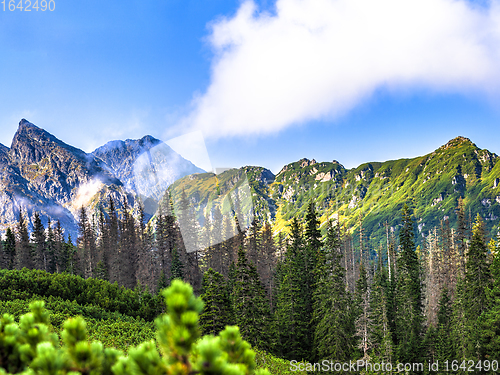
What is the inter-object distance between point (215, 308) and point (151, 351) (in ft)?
66.9

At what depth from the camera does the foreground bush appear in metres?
1.81

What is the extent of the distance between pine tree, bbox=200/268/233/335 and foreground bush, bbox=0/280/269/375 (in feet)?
61.4

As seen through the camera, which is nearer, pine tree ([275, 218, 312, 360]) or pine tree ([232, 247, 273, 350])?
pine tree ([232, 247, 273, 350])

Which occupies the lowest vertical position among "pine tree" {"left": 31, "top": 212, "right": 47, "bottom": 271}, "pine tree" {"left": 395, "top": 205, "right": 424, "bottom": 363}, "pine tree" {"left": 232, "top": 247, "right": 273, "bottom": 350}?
"pine tree" {"left": 395, "top": 205, "right": 424, "bottom": 363}

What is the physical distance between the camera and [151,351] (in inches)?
79.7

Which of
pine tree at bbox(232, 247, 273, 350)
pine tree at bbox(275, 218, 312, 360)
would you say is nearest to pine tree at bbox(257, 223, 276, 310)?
pine tree at bbox(275, 218, 312, 360)

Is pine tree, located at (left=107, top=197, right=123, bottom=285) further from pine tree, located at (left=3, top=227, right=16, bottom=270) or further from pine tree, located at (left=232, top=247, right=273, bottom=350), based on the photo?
pine tree, located at (left=232, top=247, right=273, bottom=350)

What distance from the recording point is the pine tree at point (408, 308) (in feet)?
113

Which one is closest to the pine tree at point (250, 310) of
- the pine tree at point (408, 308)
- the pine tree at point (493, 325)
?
the pine tree at point (493, 325)

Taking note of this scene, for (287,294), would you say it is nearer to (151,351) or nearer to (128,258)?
(128,258)

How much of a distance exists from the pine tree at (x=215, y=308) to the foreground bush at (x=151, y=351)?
1870cm

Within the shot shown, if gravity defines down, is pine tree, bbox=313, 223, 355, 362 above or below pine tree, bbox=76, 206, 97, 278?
below

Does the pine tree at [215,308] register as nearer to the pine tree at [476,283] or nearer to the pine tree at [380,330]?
the pine tree at [380,330]

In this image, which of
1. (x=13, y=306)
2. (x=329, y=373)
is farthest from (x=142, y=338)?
(x=329, y=373)
